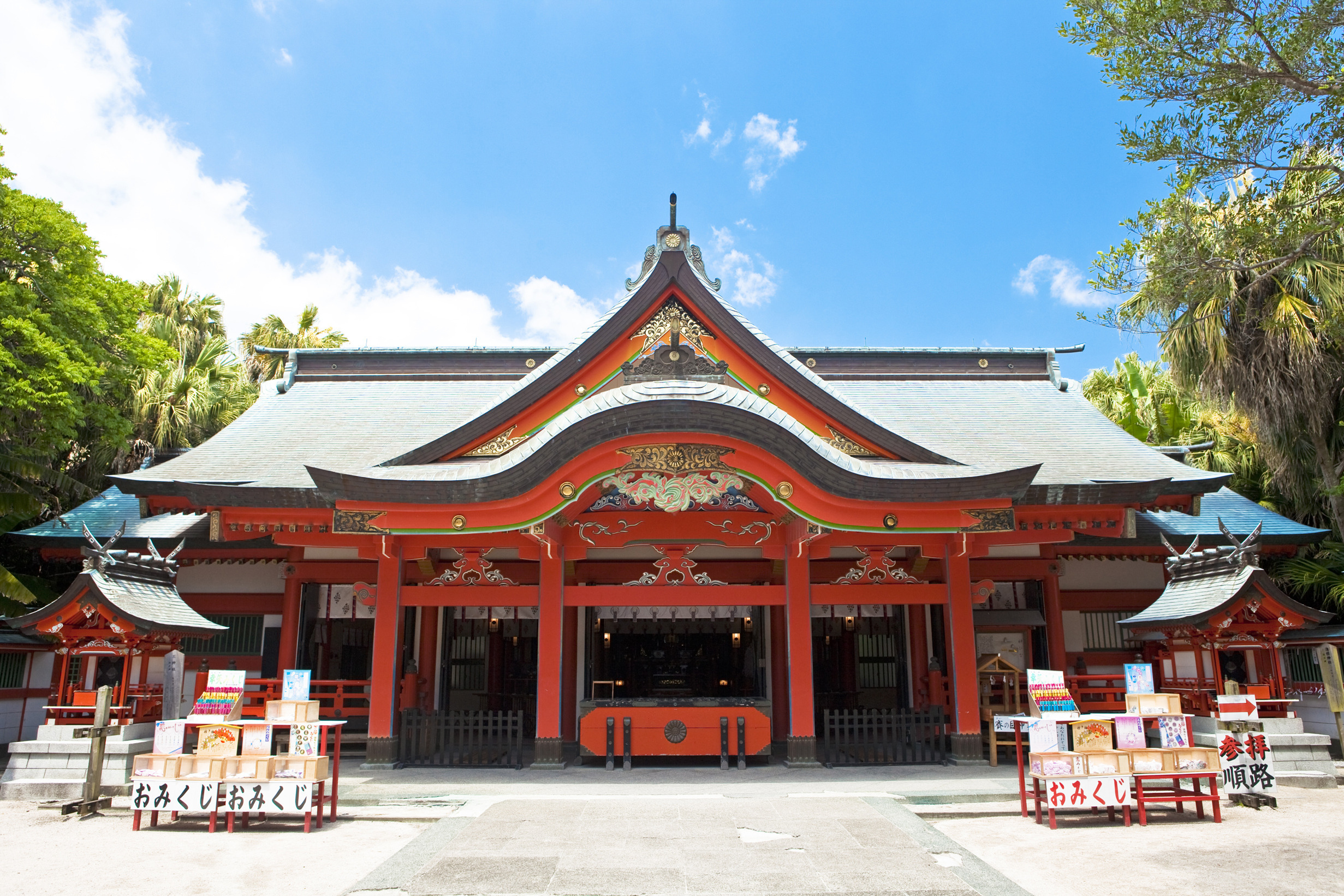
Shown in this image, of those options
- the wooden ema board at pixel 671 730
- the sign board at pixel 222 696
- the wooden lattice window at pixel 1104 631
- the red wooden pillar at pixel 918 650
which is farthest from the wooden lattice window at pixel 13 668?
the wooden lattice window at pixel 1104 631

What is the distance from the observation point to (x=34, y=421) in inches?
596

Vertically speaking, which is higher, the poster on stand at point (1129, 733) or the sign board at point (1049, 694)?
the sign board at point (1049, 694)

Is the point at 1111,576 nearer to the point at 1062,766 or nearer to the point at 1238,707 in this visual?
the point at 1238,707

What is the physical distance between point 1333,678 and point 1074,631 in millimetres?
3857

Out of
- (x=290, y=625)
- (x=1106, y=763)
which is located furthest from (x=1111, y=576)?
(x=290, y=625)

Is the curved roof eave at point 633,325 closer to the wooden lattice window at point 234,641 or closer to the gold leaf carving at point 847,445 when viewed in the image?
the gold leaf carving at point 847,445

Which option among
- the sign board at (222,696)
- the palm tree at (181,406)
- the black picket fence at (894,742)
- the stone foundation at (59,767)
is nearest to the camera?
the sign board at (222,696)

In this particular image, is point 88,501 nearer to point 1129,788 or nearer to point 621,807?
point 621,807

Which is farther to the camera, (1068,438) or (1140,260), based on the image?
(1068,438)

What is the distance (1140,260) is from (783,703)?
27.3 feet

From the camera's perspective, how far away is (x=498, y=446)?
1123 cm

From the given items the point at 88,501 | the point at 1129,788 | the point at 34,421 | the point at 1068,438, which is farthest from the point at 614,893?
the point at 34,421

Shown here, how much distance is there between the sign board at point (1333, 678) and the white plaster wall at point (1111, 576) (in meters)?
3.67

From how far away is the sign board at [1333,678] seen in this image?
32.5 ft
